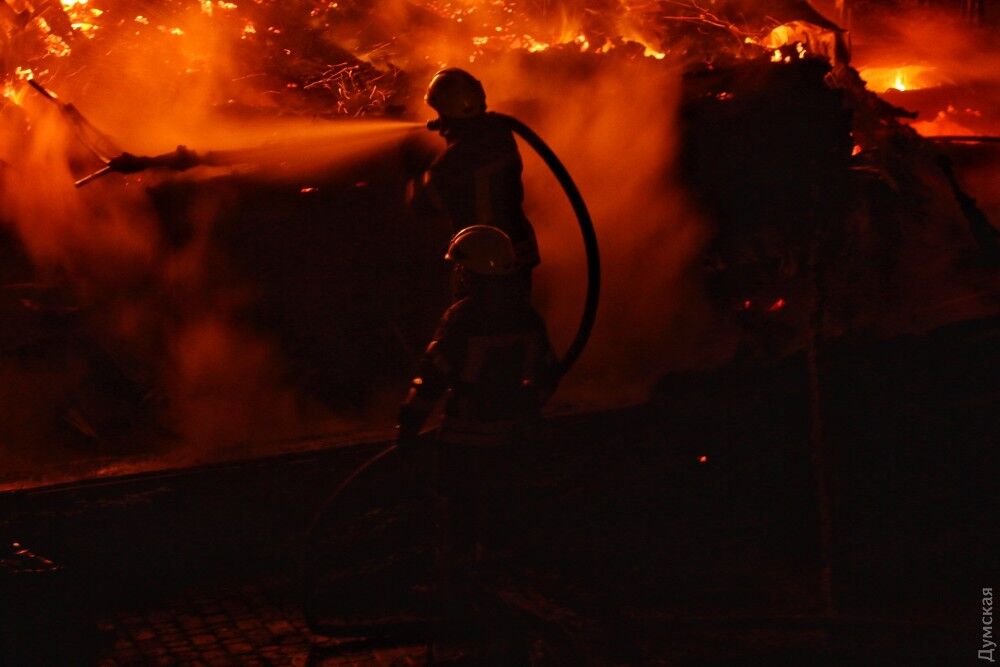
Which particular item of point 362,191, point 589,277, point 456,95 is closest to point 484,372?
point 589,277

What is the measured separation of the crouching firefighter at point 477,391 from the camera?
586cm

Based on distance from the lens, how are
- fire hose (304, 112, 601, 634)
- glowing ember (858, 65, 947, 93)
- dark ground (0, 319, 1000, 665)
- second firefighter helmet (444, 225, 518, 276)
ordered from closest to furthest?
second firefighter helmet (444, 225, 518, 276) < fire hose (304, 112, 601, 634) < dark ground (0, 319, 1000, 665) < glowing ember (858, 65, 947, 93)

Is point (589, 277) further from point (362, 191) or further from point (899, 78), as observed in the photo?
point (899, 78)

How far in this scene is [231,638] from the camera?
6.40m

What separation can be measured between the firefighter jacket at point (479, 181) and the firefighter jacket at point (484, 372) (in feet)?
1.18

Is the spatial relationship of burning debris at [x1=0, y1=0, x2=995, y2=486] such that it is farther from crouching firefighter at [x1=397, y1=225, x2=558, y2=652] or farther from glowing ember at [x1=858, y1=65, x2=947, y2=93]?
glowing ember at [x1=858, y1=65, x2=947, y2=93]

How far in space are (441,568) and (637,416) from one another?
2.32 m

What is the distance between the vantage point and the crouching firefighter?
586 centimetres

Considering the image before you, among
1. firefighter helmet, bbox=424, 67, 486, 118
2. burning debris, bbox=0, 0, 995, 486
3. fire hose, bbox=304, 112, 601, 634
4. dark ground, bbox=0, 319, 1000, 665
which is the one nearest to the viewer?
firefighter helmet, bbox=424, 67, 486, 118

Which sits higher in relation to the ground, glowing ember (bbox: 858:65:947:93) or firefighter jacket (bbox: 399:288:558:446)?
firefighter jacket (bbox: 399:288:558:446)

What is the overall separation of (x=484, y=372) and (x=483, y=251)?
0.62 m

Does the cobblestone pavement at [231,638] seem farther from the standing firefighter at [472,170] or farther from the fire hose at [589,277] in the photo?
the standing firefighter at [472,170]

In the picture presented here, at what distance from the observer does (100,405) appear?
8188 mm

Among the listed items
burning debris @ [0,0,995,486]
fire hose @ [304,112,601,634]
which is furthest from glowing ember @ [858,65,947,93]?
fire hose @ [304,112,601,634]
